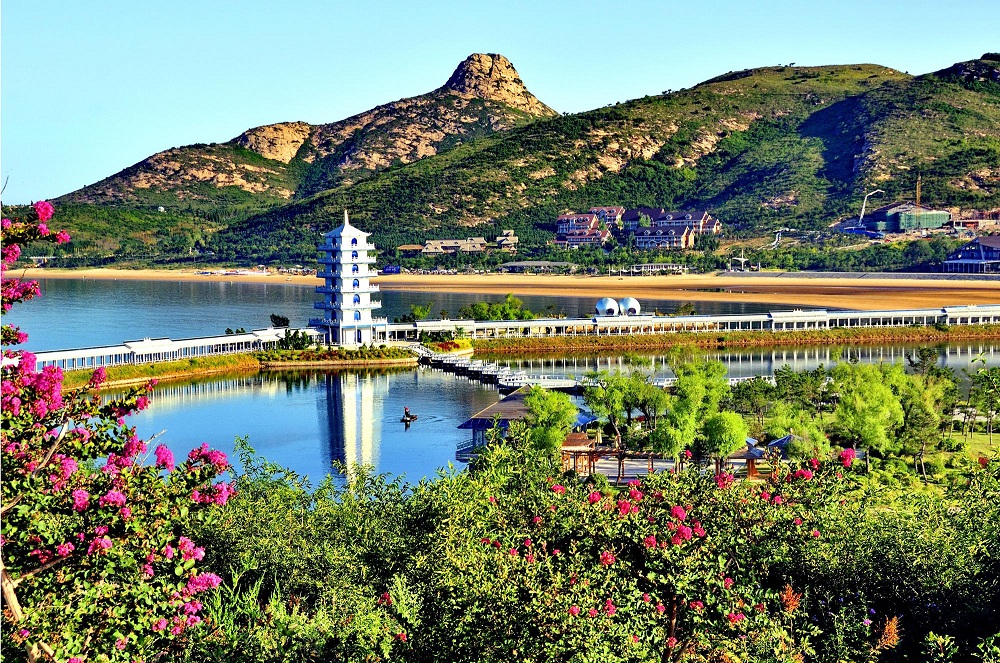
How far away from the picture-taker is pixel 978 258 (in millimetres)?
133000

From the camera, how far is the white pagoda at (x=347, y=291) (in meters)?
74.2

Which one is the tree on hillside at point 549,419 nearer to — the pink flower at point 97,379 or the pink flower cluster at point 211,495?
the pink flower cluster at point 211,495

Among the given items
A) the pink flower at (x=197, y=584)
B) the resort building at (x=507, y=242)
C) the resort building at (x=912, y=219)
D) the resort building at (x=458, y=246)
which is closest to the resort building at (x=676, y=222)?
the resort building at (x=507, y=242)

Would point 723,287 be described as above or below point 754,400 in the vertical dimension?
above

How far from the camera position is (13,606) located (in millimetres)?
10594

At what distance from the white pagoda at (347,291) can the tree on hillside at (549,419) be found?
34.9m

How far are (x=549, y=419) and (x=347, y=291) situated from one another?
38.6 metres

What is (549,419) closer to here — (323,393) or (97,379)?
(323,393)

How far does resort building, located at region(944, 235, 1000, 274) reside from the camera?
131125 mm

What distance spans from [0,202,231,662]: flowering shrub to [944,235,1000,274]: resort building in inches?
5132

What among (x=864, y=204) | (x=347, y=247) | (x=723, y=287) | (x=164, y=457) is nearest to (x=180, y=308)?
(x=347, y=247)

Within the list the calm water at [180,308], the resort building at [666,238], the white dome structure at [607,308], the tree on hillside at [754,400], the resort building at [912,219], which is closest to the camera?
the tree on hillside at [754,400]

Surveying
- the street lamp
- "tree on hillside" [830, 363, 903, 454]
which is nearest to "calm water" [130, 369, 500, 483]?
"tree on hillside" [830, 363, 903, 454]

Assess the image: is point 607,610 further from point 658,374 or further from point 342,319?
point 342,319
